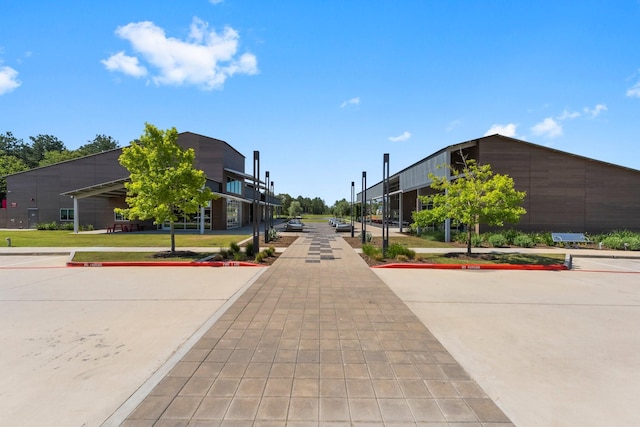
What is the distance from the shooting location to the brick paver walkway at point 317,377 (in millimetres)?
3084

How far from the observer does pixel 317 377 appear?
3.82 meters

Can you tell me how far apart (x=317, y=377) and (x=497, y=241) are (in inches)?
739

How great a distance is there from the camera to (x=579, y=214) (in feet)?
69.5

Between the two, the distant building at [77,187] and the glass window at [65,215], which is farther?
the glass window at [65,215]

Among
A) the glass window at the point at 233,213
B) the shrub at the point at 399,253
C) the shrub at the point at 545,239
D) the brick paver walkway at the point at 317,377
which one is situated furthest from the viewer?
the glass window at the point at 233,213

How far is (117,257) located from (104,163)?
28212 millimetres

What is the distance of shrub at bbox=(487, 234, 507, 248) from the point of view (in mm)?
18891

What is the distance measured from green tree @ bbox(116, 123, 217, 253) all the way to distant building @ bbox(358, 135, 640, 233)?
16554 millimetres

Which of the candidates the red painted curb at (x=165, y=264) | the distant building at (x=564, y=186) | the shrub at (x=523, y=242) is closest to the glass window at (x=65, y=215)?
the red painted curb at (x=165, y=264)

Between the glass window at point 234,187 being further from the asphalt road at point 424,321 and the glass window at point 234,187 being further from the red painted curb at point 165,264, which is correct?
the asphalt road at point 424,321

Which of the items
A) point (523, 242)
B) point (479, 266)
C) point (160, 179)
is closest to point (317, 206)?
point (523, 242)

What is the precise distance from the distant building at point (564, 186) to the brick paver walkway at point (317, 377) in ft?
61.0

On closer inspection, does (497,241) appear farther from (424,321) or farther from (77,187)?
(77,187)

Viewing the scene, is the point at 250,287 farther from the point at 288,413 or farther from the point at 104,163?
the point at 104,163
